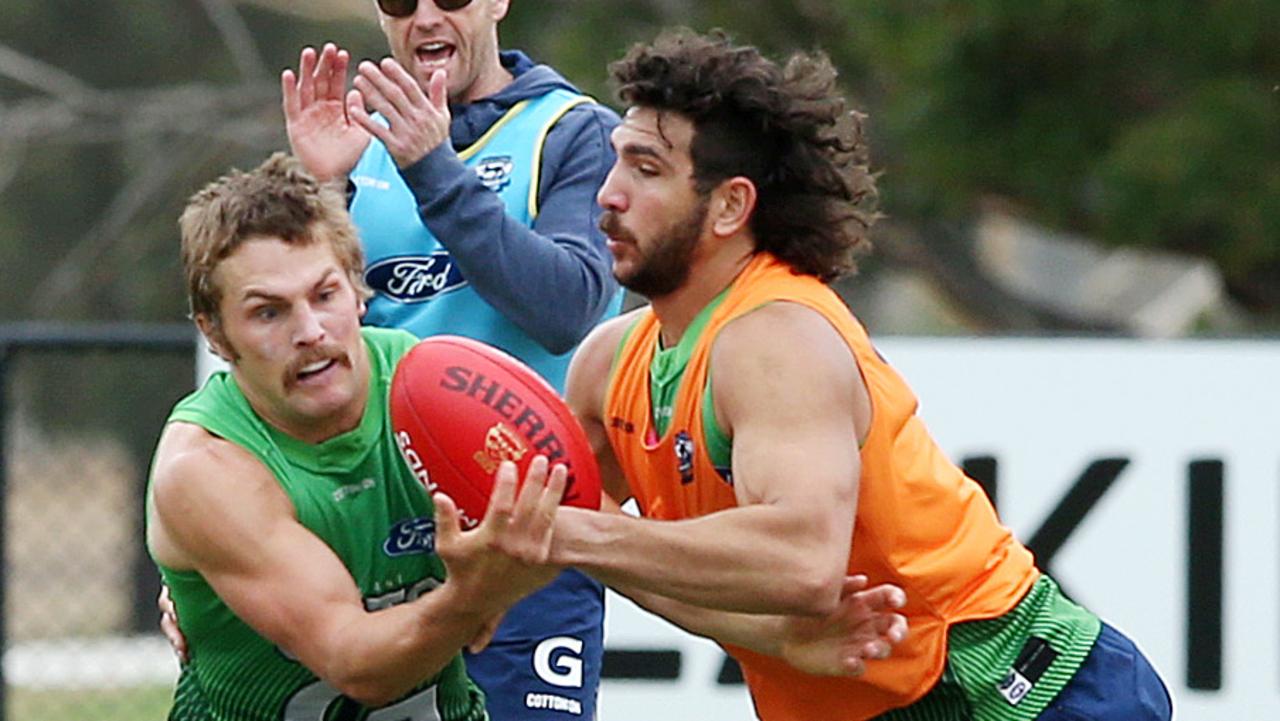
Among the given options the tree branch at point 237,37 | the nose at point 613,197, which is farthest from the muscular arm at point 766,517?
the tree branch at point 237,37

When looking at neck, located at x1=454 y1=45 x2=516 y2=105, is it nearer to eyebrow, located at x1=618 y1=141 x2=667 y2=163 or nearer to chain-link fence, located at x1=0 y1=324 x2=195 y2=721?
eyebrow, located at x1=618 y1=141 x2=667 y2=163

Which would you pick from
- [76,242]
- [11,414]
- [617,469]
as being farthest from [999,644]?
[76,242]

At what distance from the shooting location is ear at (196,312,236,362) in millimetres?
4316

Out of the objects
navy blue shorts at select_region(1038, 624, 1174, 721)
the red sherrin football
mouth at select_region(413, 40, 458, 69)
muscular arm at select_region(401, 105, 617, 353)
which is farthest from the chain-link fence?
navy blue shorts at select_region(1038, 624, 1174, 721)

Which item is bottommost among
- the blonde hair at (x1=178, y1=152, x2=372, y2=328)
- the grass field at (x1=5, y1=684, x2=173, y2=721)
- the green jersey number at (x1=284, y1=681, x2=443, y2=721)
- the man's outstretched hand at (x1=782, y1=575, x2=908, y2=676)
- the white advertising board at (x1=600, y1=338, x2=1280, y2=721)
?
the grass field at (x1=5, y1=684, x2=173, y2=721)

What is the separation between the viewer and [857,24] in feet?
39.4

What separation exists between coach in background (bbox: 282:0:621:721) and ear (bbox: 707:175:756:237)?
48cm

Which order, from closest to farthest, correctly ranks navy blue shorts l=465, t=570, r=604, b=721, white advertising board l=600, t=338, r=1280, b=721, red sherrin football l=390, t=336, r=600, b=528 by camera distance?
red sherrin football l=390, t=336, r=600, b=528 → navy blue shorts l=465, t=570, r=604, b=721 → white advertising board l=600, t=338, r=1280, b=721

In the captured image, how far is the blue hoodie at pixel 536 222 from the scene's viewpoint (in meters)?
4.71

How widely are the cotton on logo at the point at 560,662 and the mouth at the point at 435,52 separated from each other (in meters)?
1.24

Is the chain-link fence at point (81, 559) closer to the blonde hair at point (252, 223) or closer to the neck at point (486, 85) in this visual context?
the neck at point (486, 85)

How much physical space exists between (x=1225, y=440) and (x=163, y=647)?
4.74 m

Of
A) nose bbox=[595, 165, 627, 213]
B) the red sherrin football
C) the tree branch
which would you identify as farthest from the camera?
the tree branch

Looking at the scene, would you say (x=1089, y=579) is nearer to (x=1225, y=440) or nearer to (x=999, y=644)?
(x=1225, y=440)
